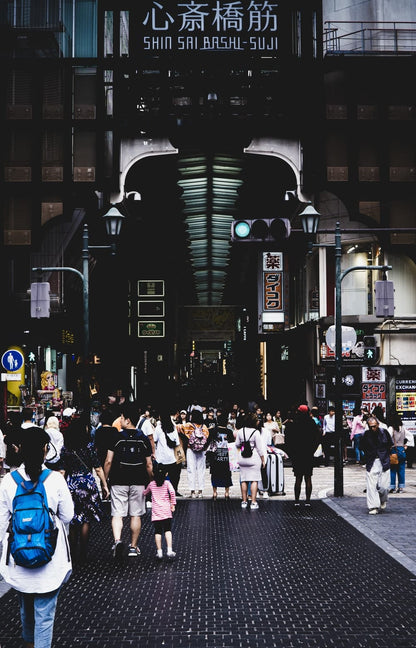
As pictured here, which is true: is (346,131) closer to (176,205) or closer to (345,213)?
(345,213)

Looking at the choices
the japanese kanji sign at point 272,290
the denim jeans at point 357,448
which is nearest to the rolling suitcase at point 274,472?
the denim jeans at point 357,448

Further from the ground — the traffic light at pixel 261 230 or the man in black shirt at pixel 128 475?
the traffic light at pixel 261 230

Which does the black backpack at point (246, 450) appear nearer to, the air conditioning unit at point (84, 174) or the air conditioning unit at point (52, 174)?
the air conditioning unit at point (84, 174)

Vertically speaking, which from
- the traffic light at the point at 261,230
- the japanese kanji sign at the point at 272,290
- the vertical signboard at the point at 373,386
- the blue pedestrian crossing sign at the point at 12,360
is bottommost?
the vertical signboard at the point at 373,386

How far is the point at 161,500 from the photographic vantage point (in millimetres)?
11312

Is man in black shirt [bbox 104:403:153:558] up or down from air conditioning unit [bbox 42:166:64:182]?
down

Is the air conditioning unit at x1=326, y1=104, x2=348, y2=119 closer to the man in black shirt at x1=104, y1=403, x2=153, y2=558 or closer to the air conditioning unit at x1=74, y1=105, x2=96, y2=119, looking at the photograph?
the air conditioning unit at x1=74, y1=105, x2=96, y2=119

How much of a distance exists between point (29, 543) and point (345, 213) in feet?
89.1

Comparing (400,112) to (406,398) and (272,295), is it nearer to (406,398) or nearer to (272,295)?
(272,295)

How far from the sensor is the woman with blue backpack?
566 cm

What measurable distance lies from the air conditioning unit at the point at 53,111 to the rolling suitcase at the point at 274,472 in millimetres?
16512

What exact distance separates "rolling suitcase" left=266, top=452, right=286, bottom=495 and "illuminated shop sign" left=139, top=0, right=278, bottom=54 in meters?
16.0

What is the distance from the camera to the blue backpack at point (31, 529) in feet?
18.5

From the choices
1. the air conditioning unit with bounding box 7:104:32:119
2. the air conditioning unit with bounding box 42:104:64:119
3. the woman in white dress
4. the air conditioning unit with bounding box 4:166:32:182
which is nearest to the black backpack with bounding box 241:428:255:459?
the woman in white dress
